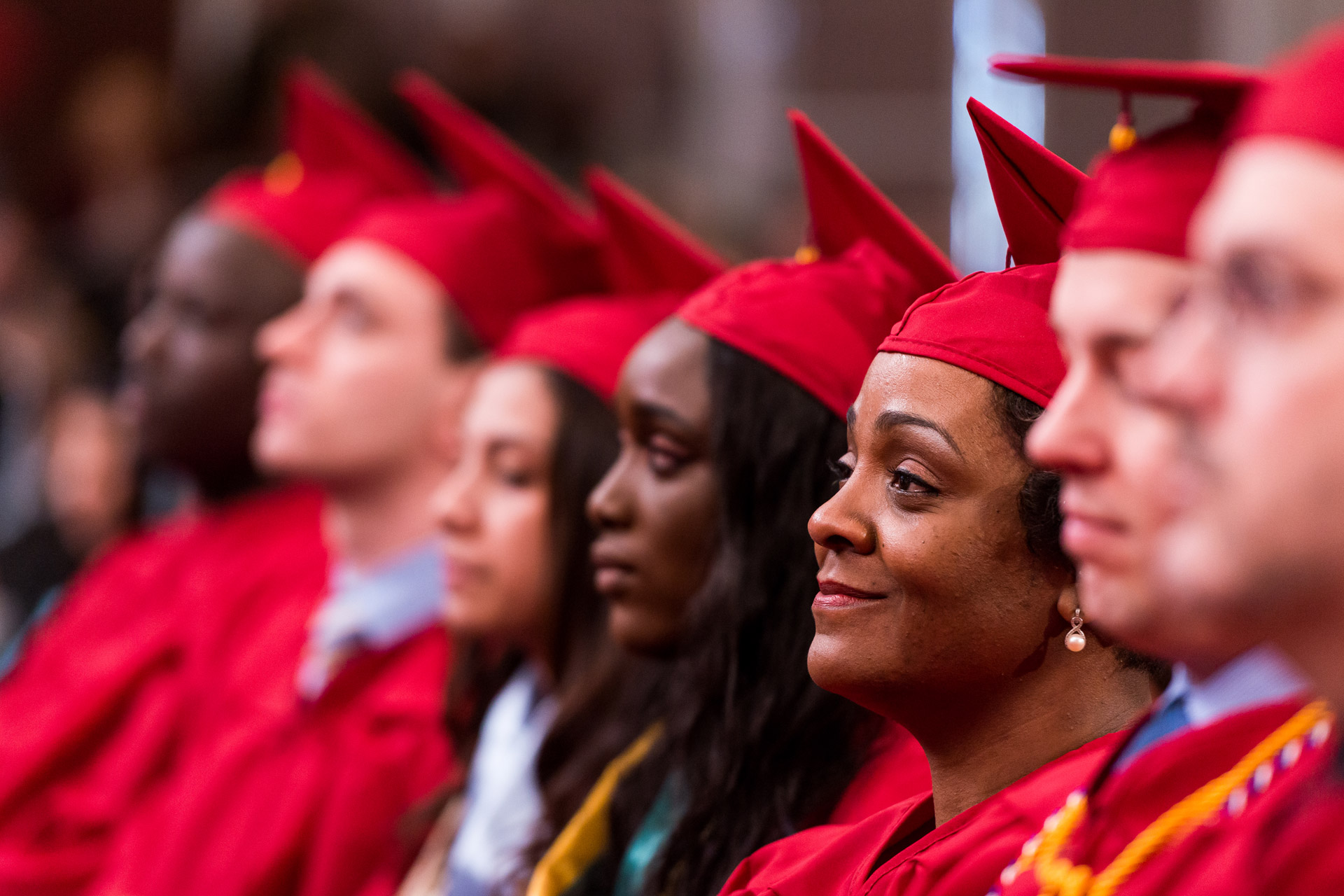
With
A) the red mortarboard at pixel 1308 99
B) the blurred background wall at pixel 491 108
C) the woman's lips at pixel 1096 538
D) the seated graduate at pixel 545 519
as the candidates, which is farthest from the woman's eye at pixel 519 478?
the blurred background wall at pixel 491 108

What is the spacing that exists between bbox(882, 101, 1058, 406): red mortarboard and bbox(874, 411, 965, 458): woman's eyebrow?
0.22 ft

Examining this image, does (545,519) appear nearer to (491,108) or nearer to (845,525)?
(845,525)

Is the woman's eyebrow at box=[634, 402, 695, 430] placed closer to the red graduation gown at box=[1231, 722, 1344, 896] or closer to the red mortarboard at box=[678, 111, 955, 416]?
the red mortarboard at box=[678, 111, 955, 416]

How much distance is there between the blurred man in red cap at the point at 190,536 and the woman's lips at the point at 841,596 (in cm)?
207

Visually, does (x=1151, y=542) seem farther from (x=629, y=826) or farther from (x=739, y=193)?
(x=739, y=193)

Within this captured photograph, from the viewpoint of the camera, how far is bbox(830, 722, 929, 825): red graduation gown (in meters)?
1.79

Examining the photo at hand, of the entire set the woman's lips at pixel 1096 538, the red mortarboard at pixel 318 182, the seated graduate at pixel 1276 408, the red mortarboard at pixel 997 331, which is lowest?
the red mortarboard at pixel 318 182

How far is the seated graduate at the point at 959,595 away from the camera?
1488 mm

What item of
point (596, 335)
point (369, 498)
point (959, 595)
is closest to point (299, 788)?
point (369, 498)

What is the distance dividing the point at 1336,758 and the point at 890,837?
1.94 ft

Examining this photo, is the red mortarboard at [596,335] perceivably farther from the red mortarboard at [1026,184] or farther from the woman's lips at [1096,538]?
the woman's lips at [1096,538]

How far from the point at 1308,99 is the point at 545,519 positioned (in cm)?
172

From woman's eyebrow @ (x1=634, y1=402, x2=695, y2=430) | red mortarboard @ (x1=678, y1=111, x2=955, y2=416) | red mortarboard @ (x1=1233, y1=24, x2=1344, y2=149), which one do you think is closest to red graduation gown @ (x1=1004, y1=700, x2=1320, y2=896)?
red mortarboard @ (x1=1233, y1=24, x2=1344, y2=149)

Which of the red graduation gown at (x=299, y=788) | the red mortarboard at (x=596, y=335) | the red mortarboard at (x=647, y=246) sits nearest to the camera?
the red mortarboard at (x=647, y=246)
